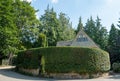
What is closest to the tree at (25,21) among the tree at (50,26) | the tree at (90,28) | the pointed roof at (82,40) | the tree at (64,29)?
the pointed roof at (82,40)

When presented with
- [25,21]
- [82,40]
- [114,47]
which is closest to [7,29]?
[25,21]

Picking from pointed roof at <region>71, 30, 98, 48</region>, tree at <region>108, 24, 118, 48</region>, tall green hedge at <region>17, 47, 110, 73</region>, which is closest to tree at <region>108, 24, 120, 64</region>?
tree at <region>108, 24, 118, 48</region>

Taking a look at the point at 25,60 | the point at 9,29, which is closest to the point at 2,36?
the point at 9,29

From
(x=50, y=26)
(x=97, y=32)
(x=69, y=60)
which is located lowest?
(x=69, y=60)

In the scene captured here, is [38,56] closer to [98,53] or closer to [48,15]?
[98,53]

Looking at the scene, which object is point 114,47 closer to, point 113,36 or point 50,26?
point 113,36

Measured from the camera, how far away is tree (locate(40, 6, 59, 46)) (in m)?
67.2

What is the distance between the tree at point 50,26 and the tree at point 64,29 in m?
1.87

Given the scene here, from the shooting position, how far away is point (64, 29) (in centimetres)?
7606

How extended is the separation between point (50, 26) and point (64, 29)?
7.41m

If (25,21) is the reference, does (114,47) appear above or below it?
below

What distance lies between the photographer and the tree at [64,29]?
236 ft

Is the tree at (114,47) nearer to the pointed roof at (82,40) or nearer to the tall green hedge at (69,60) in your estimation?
the pointed roof at (82,40)

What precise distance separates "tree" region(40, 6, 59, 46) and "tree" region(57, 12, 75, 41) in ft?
6.15
